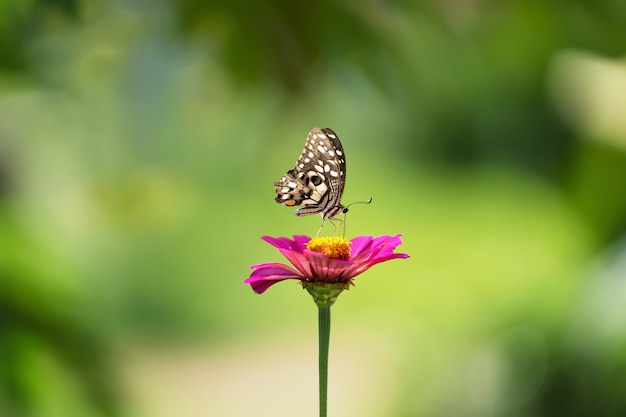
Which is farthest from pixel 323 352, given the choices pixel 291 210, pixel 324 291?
pixel 291 210

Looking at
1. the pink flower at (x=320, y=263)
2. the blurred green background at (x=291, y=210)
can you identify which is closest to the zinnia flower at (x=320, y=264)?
the pink flower at (x=320, y=263)

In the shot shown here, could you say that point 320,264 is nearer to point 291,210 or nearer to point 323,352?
point 323,352

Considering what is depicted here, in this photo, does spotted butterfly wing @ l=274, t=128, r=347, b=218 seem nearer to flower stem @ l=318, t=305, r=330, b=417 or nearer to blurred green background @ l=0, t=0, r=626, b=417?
flower stem @ l=318, t=305, r=330, b=417

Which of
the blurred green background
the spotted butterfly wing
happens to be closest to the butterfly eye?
the spotted butterfly wing

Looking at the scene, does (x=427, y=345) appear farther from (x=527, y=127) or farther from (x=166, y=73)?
(x=527, y=127)

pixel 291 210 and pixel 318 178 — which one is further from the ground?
pixel 291 210

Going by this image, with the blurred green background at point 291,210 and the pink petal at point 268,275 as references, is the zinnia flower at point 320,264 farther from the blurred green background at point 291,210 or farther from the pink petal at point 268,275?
the blurred green background at point 291,210

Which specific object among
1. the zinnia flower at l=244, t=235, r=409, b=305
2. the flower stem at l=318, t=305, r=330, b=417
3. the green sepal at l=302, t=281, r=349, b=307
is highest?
the zinnia flower at l=244, t=235, r=409, b=305
